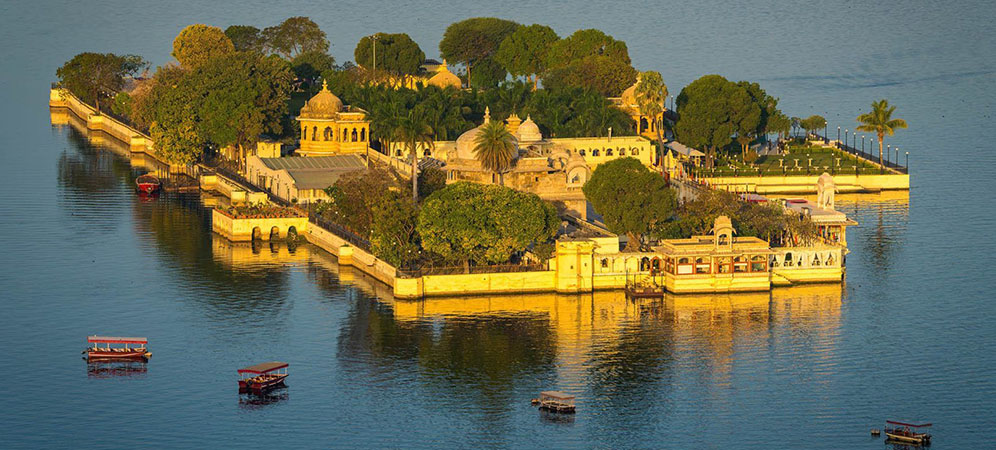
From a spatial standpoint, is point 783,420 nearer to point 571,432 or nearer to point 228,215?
point 571,432

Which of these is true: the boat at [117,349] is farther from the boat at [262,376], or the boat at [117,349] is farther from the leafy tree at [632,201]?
the leafy tree at [632,201]

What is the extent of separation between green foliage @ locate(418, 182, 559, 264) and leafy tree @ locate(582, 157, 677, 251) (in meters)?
7.76

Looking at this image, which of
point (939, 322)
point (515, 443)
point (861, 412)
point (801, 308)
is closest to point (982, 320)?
point (939, 322)

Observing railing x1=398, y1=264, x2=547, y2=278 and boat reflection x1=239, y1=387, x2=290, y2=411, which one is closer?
boat reflection x1=239, y1=387, x2=290, y2=411

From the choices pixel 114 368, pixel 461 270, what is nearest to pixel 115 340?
pixel 114 368

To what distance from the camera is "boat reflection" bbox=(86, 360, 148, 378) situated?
129375 millimetres

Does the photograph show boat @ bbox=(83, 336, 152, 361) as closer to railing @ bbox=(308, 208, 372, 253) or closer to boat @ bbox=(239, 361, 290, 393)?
boat @ bbox=(239, 361, 290, 393)

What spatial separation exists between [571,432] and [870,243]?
228 feet

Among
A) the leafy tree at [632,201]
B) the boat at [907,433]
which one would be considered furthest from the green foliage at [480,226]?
the boat at [907,433]

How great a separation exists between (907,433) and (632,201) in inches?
1776

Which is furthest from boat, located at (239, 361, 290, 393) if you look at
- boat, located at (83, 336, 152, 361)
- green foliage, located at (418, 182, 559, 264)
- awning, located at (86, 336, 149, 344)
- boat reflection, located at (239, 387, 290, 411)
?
green foliage, located at (418, 182, 559, 264)

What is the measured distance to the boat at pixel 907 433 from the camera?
115 m

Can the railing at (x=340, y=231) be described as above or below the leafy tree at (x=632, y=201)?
below

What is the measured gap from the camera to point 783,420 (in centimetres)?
12000
